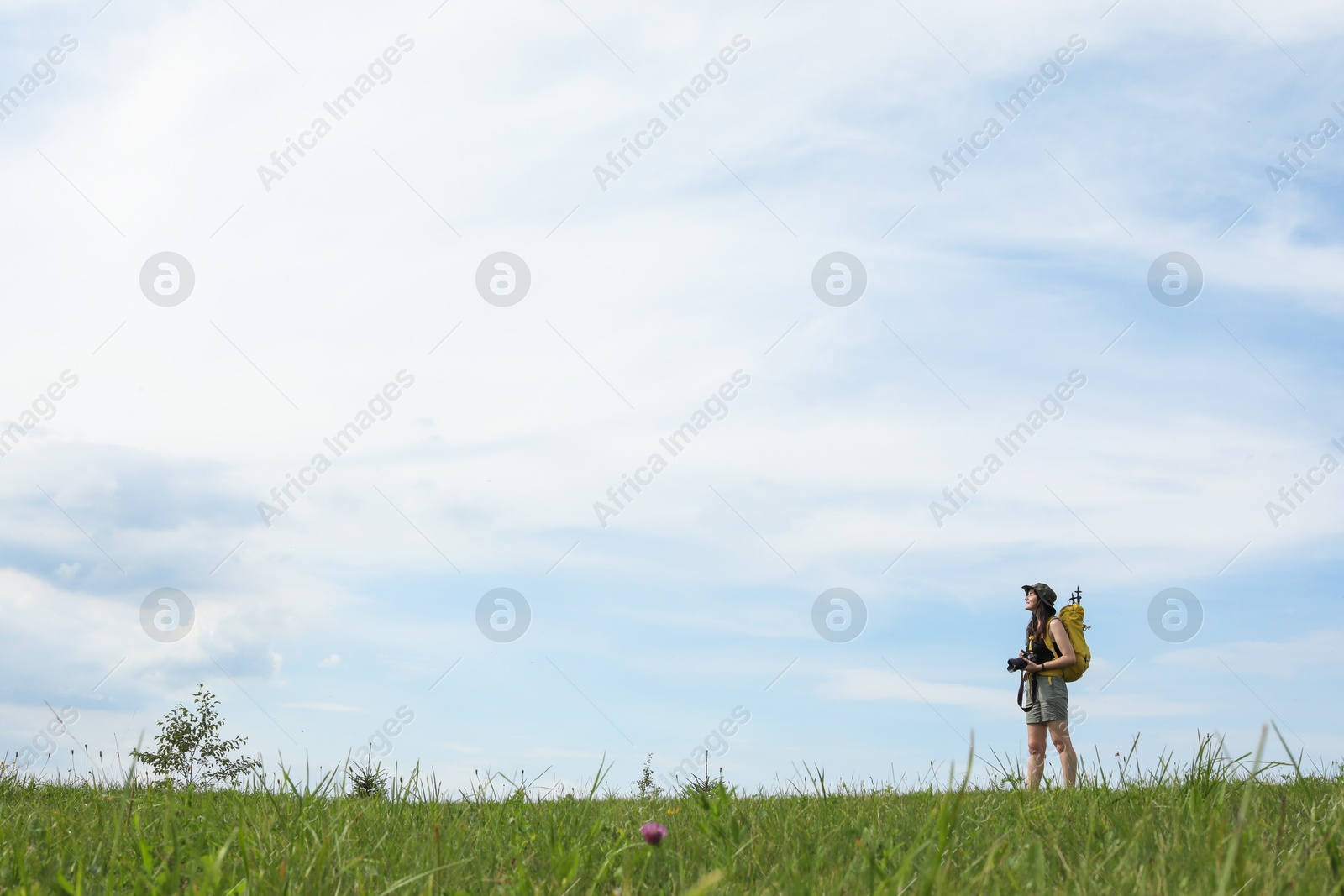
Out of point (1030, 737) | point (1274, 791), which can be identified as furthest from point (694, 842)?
point (1030, 737)

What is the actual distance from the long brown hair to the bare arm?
20cm

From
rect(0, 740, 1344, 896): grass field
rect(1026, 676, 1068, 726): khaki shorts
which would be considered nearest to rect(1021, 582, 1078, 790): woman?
rect(1026, 676, 1068, 726): khaki shorts

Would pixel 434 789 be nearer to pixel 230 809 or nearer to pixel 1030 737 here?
pixel 230 809

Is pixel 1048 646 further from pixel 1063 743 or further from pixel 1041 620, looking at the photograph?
pixel 1063 743

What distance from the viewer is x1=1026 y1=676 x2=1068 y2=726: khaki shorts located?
10758mm

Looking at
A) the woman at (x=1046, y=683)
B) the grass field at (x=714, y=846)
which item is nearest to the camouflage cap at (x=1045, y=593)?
the woman at (x=1046, y=683)

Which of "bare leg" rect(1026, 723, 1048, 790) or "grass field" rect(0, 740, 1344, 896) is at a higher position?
"bare leg" rect(1026, 723, 1048, 790)

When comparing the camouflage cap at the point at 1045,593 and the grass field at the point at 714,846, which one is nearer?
the grass field at the point at 714,846

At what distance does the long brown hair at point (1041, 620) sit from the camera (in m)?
11.0

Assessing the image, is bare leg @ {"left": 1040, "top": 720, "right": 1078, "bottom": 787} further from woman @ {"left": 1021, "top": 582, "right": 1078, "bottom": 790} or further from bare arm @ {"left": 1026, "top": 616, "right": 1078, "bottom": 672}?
bare arm @ {"left": 1026, "top": 616, "right": 1078, "bottom": 672}

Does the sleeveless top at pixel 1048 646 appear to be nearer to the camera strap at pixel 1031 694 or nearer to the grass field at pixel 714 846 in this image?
the camera strap at pixel 1031 694

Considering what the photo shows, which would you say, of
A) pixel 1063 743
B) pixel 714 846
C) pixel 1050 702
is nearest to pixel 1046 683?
pixel 1050 702

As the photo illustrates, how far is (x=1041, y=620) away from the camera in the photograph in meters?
11.1

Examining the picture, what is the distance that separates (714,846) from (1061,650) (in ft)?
27.1
